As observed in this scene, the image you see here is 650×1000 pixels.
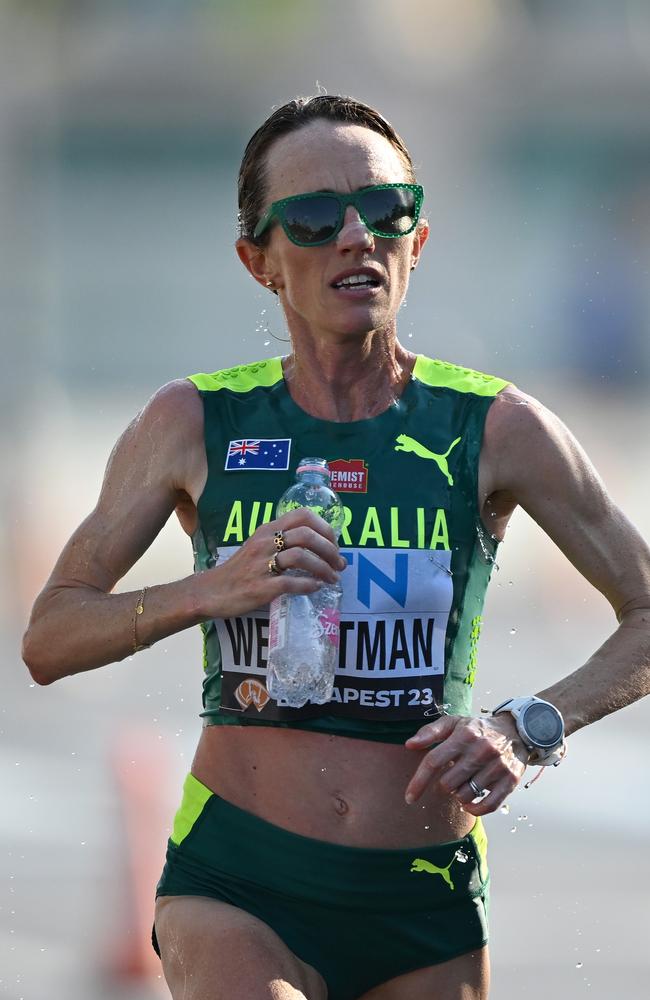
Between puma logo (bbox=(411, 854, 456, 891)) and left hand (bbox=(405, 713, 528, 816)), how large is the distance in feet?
0.88

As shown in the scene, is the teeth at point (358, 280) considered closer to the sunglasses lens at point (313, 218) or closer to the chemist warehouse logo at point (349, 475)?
the sunglasses lens at point (313, 218)

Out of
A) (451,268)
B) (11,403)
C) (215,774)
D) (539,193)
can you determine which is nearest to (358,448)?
(215,774)

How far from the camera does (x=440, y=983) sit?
11.6 ft

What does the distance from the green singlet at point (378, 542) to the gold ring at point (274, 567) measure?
29 cm

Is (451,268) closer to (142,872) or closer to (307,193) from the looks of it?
(142,872)

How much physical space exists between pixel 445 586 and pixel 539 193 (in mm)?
29515

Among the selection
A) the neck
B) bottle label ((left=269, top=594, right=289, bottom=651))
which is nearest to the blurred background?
the neck

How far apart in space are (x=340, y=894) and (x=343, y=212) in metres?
1.44

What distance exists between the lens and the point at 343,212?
378 cm

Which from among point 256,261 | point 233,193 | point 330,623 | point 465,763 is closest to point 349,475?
point 330,623

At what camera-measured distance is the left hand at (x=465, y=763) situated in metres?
3.27

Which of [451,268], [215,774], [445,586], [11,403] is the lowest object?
Answer: [215,774]

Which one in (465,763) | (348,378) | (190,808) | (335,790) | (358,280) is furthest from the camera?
(348,378)

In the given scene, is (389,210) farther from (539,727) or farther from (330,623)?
(539,727)
